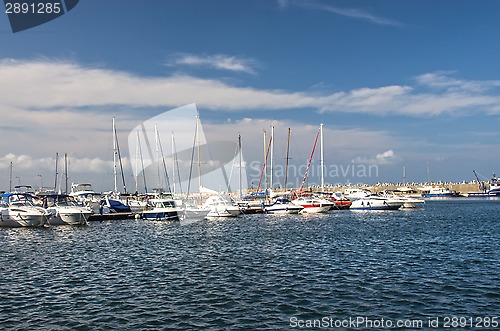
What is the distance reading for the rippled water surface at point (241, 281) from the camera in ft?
64.1

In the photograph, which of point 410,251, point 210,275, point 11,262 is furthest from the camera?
point 410,251

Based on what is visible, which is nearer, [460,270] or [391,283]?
[391,283]

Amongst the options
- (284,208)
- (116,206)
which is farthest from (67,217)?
(284,208)

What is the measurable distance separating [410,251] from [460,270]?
8921 mm

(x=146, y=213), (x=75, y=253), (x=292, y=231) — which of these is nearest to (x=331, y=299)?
(x=75, y=253)

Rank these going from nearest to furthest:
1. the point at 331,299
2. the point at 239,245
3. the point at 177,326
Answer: the point at 177,326, the point at 331,299, the point at 239,245

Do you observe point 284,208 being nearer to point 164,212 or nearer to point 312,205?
point 312,205

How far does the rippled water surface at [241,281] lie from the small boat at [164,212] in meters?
24.8

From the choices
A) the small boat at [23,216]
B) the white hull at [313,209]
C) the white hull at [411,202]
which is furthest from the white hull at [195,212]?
the white hull at [411,202]

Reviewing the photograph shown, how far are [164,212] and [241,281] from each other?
157 ft

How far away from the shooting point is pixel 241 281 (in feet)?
86.5

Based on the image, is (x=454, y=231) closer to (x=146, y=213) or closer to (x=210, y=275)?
(x=210, y=275)

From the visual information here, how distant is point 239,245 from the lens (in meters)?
42.8

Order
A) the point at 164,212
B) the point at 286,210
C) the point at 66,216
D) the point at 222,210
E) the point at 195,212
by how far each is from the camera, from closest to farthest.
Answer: the point at 66,216
the point at 164,212
the point at 195,212
the point at 222,210
the point at 286,210
